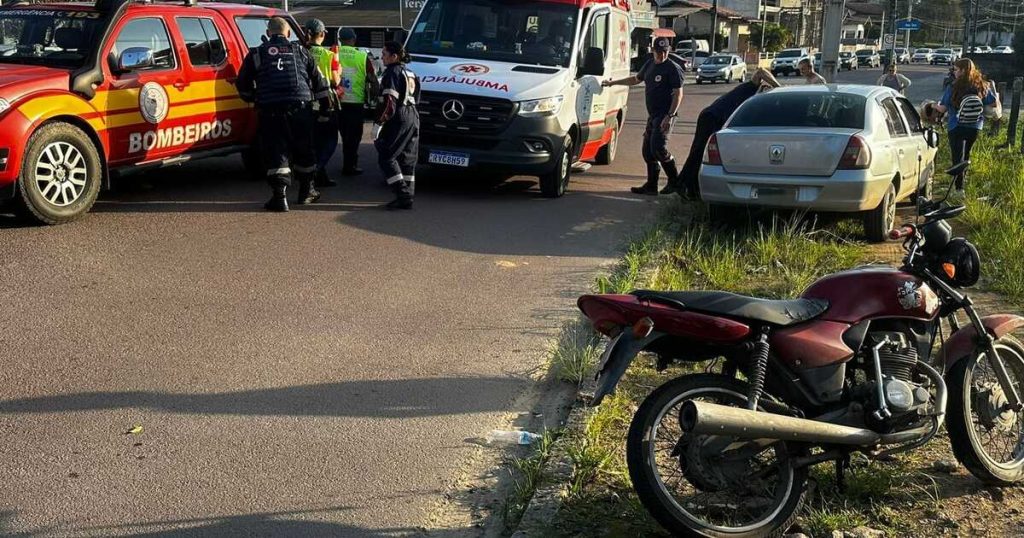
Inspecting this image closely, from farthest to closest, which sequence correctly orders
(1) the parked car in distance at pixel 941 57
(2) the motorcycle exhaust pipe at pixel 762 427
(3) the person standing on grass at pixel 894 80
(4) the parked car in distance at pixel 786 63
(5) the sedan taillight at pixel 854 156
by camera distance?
1. (1) the parked car in distance at pixel 941 57
2. (4) the parked car in distance at pixel 786 63
3. (3) the person standing on grass at pixel 894 80
4. (5) the sedan taillight at pixel 854 156
5. (2) the motorcycle exhaust pipe at pixel 762 427

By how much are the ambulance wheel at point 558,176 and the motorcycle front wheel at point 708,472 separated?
306 inches

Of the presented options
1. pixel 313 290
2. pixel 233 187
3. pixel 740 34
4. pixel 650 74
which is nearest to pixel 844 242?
pixel 650 74

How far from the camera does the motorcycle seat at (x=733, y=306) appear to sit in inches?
153

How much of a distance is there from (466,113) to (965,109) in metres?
6.91

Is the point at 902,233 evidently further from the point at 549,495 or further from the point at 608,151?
the point at 608,151

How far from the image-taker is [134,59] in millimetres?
9445

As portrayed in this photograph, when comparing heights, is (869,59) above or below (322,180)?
above

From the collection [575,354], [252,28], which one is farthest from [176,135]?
[575,354]

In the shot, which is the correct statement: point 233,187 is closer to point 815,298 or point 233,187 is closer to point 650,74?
point 650,74

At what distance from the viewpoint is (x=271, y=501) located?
4.18m

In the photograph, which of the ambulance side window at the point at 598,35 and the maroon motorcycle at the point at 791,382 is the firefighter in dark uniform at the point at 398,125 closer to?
the ambulance side window at the point at 598,35

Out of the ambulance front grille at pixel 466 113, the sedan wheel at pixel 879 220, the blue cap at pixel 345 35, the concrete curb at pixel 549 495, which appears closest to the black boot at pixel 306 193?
the ambulance front grille at pixel 466 113

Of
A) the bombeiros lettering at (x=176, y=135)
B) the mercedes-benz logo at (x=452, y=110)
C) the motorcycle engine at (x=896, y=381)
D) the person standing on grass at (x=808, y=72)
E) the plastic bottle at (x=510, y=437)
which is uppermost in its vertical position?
the person standing on grass at (x=808, y=72)

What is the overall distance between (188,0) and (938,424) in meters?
9.28
